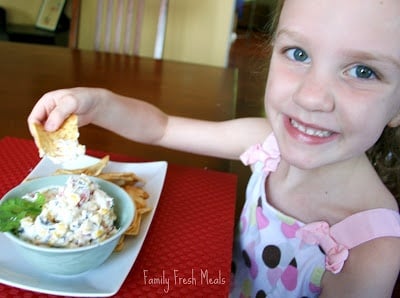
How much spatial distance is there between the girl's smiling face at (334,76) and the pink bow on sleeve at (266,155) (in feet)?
0.58

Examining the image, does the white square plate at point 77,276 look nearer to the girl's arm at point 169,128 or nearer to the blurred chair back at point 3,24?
the girl's arm at point 169,128

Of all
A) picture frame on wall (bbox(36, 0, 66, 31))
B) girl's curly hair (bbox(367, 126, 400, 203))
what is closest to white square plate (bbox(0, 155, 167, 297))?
girl's curly hair (bbox(367, 126, 400, 203))

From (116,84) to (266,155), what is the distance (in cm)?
68

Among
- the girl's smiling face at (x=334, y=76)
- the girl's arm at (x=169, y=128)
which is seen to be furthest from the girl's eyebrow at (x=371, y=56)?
the girl's arm at (x=169, y=128)

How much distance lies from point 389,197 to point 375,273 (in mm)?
143

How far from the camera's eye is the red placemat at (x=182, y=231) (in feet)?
1.91

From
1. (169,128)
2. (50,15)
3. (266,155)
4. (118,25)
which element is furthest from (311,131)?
(50,15)

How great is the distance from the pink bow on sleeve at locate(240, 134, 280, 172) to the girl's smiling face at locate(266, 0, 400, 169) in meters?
0.18

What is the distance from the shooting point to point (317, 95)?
1.97ft

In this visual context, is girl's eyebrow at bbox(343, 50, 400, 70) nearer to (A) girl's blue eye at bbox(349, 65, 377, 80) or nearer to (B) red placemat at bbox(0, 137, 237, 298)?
(A) girl's blue eye at bbox(349, 65, 377, 80)

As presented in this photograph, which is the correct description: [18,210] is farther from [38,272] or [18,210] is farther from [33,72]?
[33,72]

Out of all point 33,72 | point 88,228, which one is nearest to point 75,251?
point 88,228

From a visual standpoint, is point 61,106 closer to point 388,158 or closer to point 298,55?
point 298,55

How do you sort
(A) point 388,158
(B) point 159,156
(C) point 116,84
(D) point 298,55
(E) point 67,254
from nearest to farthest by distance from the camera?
(E) point 67,254, (D) point 298,55, (A) point 388,158, (B) point 159,156, (C) point 116,84
